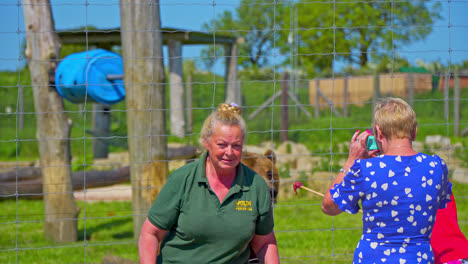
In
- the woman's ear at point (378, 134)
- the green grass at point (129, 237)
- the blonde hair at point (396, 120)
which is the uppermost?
the blonde hair at point (396, 120)

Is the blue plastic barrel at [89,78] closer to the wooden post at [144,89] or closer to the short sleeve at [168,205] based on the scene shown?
the wooden post at [144,89]

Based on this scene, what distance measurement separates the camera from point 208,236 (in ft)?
8.68

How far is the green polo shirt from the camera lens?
8.63ft

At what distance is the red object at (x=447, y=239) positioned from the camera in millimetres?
2883

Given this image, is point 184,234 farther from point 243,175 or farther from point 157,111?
point 157,111

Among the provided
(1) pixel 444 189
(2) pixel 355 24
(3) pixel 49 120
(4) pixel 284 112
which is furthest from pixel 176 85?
(2) pixel 355 24

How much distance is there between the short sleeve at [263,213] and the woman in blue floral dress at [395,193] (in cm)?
36

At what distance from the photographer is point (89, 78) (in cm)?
594

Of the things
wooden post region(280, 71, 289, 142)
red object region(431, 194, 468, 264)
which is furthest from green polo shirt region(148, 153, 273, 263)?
wooden post region(280, 71, 289, 142)

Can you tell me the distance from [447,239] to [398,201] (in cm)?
64

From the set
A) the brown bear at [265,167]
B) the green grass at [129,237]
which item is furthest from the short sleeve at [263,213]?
the green grass at [129,237]

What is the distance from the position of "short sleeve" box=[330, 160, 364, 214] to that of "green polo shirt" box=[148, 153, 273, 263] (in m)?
0.36

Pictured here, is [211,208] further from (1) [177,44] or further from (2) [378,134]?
(1) [177,44]

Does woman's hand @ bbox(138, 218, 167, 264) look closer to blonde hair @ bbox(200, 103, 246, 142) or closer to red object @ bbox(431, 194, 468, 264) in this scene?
blonde hair @ bbox(200, 103, 246, 142)
